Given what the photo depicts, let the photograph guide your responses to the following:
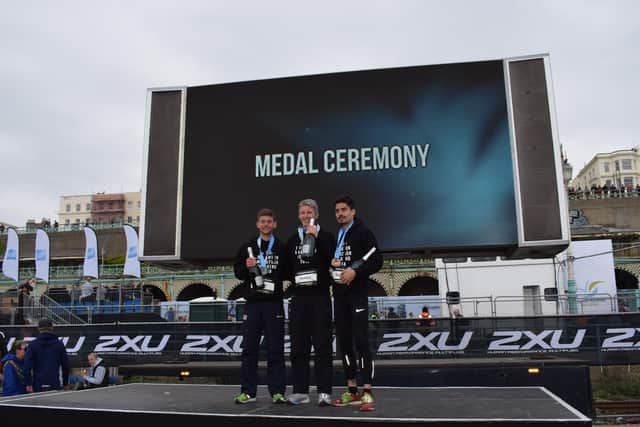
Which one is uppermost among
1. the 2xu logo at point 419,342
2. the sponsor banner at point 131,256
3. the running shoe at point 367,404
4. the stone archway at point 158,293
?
the sponsor banner at point 131,256

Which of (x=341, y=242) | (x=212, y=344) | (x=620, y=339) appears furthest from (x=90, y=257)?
(x=341, y=242)

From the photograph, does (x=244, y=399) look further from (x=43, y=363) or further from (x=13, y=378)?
(x=13, y=378)

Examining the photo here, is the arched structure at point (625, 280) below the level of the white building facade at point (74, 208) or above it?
below

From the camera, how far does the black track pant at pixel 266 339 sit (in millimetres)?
4273

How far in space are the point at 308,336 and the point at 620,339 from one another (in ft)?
20.7

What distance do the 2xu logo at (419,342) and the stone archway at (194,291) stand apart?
2513 centimetres

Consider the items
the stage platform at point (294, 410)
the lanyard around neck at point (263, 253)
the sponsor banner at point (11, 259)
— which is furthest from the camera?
the sponsor banner at point (11, 259)

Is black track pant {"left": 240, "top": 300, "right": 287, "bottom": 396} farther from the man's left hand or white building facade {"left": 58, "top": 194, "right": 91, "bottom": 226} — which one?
white building facade {"left": 58, "top": 194, "right": 91, "bottom": 226}

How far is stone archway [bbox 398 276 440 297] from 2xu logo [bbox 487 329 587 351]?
893 inches

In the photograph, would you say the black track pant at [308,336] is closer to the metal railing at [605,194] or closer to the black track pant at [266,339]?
the black track pant at [266,339]

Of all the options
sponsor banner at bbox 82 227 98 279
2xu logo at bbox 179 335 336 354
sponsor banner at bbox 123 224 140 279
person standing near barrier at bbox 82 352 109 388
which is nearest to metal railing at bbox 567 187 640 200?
sponsor banner at bbox 123 224 140 279

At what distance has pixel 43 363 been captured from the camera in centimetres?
647

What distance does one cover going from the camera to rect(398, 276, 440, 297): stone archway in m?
31.5

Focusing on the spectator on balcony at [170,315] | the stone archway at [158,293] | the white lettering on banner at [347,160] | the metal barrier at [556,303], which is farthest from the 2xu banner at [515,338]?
the stone archway at [158,293]
